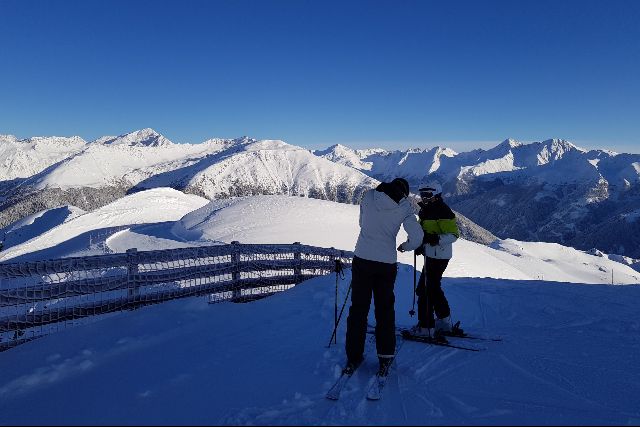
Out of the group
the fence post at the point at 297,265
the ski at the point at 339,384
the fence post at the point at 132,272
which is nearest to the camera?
the ski at the point at 339,384

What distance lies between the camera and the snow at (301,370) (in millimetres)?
4422

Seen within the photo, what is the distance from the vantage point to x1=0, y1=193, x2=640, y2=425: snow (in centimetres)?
442

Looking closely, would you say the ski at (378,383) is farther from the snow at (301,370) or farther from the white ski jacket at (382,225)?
the white ski jacket at (382,225)

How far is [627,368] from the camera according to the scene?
6.20 m

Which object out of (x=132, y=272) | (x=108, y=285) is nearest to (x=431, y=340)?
(x=132, y=272)

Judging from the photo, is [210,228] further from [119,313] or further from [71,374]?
[71,374]

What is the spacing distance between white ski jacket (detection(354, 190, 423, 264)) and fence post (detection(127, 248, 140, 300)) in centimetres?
496

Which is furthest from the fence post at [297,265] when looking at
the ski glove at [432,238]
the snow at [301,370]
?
the ski glove at [432,238]

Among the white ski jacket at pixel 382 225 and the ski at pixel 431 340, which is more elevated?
the white ski jacket at pixel 382 225

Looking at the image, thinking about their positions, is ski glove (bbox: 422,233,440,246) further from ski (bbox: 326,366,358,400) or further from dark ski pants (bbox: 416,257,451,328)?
ski (bbox: 326,366,358,400)

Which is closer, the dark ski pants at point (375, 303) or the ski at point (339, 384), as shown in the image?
the ski at point (339, 384)

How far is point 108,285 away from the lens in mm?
7945

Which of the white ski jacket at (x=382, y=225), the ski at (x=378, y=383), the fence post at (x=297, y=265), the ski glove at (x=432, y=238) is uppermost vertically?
the white ski jacket at (x=382, y=225)

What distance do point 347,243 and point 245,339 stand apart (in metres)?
25.8
